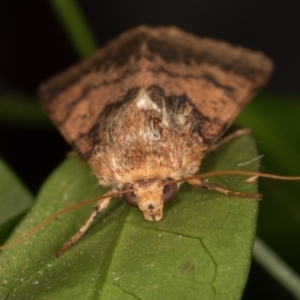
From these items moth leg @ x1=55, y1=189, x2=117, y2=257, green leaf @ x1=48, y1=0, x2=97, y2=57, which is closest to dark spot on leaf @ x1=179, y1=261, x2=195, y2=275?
moth leg @ x1=55, y1=189, x2=117, y2=257

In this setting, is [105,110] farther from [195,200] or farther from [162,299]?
[162,299]

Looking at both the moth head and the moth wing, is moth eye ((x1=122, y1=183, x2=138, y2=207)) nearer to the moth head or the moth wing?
the moth head

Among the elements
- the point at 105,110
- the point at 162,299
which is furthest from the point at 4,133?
the point at 162,299

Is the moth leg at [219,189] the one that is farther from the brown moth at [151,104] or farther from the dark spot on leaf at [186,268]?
the dark spot on leaf at [186,268]

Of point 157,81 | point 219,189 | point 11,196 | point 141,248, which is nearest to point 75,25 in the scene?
point 157,81

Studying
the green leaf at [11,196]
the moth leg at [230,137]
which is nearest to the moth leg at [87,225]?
the green leaf at [11,196]

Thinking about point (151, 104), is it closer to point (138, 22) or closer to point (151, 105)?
point (151, 105)
